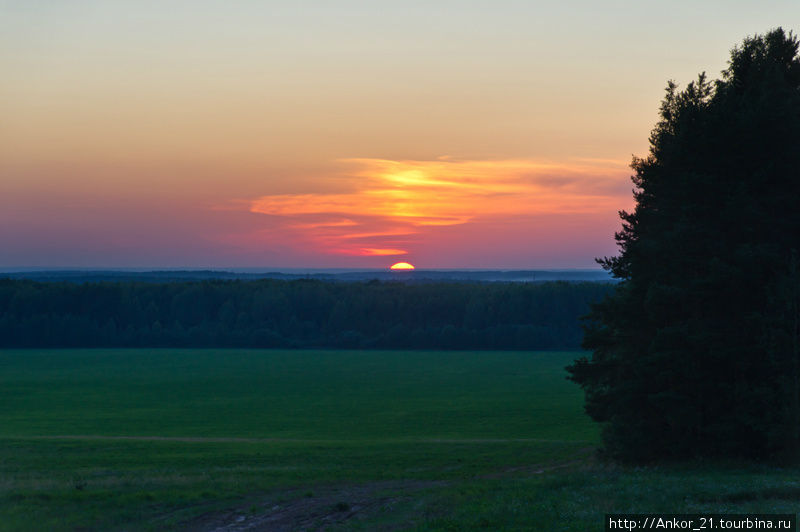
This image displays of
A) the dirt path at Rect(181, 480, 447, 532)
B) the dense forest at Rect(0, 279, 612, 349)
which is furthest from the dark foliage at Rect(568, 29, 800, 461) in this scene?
the dense forest at Rect(0, 279, 612, 349)

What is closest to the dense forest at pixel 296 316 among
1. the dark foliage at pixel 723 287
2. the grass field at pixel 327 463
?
the grass field at pixel 327 463

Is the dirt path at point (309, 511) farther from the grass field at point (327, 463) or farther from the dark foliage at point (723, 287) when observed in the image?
the dark foliage at point (723, 287)

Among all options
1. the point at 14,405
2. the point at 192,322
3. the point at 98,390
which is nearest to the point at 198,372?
the point at 98,390

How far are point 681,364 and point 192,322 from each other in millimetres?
148933

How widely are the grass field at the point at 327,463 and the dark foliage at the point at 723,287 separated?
1814 mm

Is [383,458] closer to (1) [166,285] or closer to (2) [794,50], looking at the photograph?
(2) [794,50]

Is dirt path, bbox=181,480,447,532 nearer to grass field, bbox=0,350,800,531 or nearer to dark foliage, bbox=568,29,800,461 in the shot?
grass field, bbox=0,350,800,531

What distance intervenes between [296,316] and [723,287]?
140114mm

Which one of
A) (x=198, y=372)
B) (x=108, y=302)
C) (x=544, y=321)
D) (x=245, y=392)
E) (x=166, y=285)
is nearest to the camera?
(x=245, y=392)

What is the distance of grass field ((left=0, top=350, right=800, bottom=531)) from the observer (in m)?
18.1

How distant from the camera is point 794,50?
28.1 meters

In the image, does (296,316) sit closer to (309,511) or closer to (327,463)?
(327,463)

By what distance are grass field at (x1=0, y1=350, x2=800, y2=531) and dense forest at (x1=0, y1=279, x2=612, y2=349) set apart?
5627 centimetres

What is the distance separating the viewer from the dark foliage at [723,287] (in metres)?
24.9
